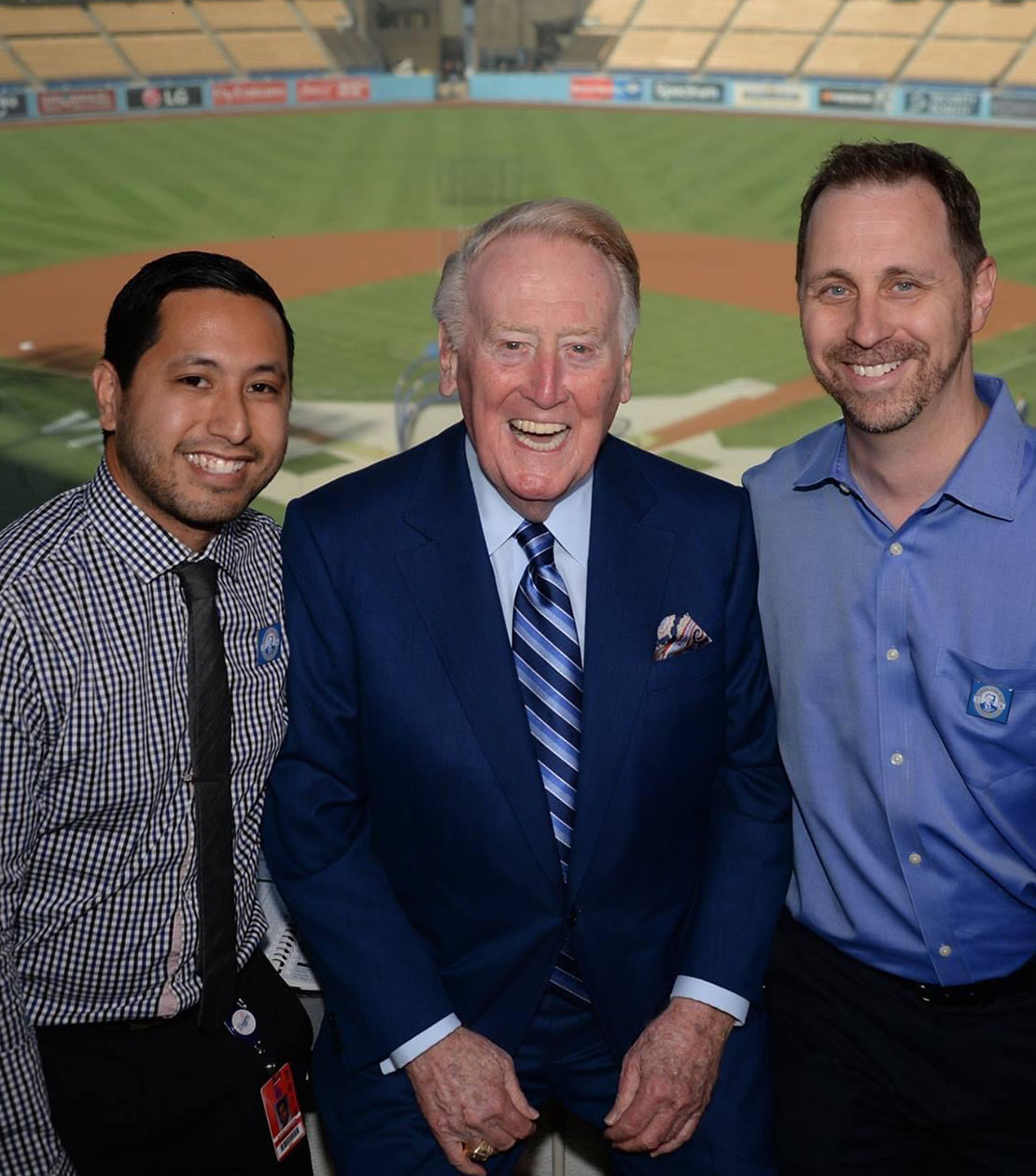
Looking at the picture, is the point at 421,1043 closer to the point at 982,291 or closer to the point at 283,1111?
the point at 283,1111

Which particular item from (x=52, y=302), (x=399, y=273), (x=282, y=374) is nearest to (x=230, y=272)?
(x=282, y=374)

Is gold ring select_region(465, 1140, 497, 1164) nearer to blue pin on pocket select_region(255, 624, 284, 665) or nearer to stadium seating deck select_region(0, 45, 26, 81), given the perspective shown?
blue pin on pocket select_region(255, 624, 284, 665)

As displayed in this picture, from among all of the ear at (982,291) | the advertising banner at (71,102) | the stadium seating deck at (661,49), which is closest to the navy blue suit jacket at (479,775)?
the ear at (982,291)

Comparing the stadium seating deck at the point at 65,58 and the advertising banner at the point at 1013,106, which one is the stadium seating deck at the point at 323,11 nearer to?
the stadium seating deck at the point at 65,58

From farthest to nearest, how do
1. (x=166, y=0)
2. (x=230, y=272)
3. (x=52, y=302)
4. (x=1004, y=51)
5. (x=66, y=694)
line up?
(x=1004, y=51), (x=166, y=0), (x=52, y=302), (x=230, y=272), (x=66, y=694)

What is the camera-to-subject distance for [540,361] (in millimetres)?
1892

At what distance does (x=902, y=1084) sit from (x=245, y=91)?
64.5 feet

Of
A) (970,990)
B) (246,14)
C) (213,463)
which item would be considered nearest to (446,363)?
(213,463)

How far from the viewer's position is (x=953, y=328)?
2.08m

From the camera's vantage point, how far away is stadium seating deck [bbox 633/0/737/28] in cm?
1803

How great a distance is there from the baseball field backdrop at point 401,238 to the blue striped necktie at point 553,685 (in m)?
6.33

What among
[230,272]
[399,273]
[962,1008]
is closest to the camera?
[230,272]

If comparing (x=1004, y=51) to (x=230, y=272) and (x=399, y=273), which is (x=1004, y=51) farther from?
(x=230, y=272)

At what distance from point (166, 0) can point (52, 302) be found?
7032mm
